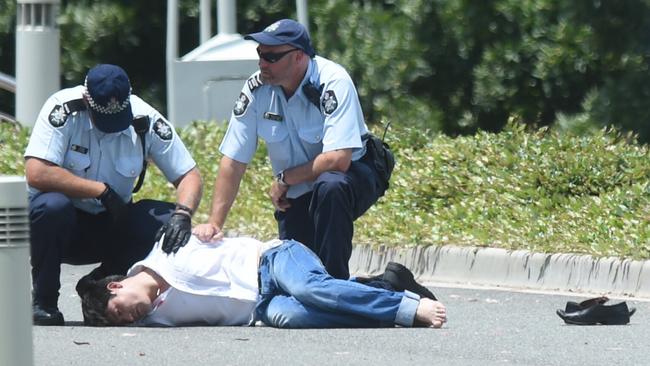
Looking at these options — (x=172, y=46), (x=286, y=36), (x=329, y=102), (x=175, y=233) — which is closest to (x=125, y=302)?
(x=175, y=233)

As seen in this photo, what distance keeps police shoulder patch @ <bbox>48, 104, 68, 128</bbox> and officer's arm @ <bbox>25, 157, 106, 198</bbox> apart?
0.17 metres

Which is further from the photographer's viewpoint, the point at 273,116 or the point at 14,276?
the point at 273,116

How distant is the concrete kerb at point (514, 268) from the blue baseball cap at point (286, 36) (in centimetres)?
185

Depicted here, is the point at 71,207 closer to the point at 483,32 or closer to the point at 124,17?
the point at 483,32

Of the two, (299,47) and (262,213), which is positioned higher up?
(299,47)

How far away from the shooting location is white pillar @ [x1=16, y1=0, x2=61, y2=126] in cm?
1323

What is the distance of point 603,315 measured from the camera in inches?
301

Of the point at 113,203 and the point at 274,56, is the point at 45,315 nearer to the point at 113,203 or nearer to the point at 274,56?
the point at 113,203

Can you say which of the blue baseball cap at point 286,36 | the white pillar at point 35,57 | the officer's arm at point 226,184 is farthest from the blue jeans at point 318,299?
the white pillar at point 35,57

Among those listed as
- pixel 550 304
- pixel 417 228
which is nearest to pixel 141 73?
pixel 417 228

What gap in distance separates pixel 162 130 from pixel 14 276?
9.87 ft

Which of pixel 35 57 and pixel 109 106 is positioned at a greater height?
pixel 109 106

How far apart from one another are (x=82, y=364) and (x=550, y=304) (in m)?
2.71

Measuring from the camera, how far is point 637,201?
10.1 metres
